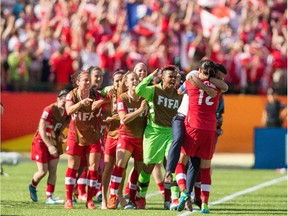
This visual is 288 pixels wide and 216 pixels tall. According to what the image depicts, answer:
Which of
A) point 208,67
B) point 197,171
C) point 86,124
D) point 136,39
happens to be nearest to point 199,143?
point 197,171

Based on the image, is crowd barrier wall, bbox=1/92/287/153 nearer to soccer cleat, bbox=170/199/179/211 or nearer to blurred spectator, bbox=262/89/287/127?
blurred spectator, bbox=262/89/287/127

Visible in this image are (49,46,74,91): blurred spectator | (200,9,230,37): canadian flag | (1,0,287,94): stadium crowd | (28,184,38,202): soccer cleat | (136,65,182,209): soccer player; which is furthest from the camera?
(200,9,230,37): canadian flag

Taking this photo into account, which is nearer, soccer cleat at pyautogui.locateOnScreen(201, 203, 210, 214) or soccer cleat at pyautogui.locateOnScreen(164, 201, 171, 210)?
soccer cleat at pyautogui.locateOnScreen(201, 203, 210, 214)

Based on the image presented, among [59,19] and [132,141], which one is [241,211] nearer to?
[132,141]

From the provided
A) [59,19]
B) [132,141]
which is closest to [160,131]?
[132,141]

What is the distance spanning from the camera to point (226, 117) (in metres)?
31.4

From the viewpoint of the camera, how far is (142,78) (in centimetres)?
1655

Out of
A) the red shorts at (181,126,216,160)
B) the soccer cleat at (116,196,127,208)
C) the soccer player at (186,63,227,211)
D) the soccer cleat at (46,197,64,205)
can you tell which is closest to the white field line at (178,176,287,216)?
the soccer player at (186,63,227,211)

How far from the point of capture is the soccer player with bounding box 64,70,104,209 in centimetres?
1642

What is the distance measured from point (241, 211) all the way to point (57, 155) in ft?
10.7

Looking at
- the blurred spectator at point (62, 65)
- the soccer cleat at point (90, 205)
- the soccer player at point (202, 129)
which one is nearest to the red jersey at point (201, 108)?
the soccer player at point (202, 129)

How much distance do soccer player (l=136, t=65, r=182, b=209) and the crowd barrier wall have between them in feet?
47.4

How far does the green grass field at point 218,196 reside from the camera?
51.3 feet

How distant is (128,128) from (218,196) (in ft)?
11.1
